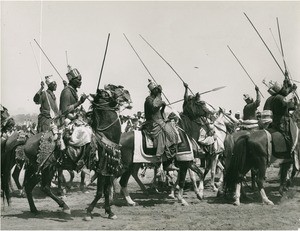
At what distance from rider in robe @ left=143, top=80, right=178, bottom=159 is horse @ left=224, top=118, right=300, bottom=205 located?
5.03 ft

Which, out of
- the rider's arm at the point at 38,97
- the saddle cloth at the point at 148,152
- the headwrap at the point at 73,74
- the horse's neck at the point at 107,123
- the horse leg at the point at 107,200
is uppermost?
the headwrap at the point at 73,74

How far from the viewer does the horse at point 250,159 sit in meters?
10.4

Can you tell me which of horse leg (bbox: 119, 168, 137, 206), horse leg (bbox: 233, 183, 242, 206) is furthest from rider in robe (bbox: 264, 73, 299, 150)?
horse leg (bbox: 119, 168, 137, 206)

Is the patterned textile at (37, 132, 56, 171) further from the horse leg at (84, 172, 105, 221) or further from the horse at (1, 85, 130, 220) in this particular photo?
the horse leg at (84, 172, 105, 221)

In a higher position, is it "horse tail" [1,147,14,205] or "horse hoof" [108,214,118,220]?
"horse tail" [1,147,14,205]

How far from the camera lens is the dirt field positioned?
→ 823 centimetres

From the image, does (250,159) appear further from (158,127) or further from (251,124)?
(158,127)

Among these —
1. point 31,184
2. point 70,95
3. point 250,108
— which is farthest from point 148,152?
point 250,108

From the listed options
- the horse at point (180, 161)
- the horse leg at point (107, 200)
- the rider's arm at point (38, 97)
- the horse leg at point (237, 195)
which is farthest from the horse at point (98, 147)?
the horse leg at point (237, 195)

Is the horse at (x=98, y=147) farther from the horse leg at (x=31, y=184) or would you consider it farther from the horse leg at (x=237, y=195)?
the horse leg at (x=237, y=195)

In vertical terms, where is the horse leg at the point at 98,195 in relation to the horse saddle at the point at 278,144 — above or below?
below

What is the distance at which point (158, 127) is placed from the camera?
35.2ft

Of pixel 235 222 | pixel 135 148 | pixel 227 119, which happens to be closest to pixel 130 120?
pixel 227 119

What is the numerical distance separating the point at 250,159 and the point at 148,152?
2559 millimetres
